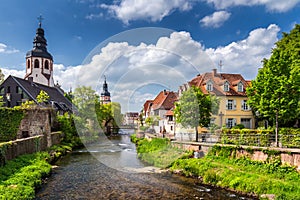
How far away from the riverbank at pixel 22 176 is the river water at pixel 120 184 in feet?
2.08

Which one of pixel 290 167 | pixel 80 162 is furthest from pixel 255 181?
pixel 80 162

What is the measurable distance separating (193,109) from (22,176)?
1406 centimetres

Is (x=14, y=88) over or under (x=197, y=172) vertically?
over

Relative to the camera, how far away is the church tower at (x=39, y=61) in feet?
190

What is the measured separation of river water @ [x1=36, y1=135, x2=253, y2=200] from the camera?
1339cm

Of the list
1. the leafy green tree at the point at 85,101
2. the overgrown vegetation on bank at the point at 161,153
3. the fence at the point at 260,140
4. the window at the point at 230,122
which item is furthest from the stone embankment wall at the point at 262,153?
the leafy green tree at the point at 85,101

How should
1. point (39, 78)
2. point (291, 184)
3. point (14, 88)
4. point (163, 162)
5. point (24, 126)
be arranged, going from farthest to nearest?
point (39, 78) < point (14, 88) < point (24, 126) < point (163, 162) < point (291, 184)

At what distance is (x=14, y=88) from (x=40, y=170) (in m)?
27.8

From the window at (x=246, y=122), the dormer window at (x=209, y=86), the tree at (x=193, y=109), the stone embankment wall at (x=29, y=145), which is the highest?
the dormer window at (x=209, y=86)

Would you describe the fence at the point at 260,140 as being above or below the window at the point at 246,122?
below

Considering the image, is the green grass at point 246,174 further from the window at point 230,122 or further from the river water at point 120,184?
the window at point 230,122

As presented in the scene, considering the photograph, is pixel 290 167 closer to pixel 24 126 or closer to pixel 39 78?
pixel 24 126

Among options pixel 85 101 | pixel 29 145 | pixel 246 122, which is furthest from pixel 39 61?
pixel 246 122

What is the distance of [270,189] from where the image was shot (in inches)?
507
